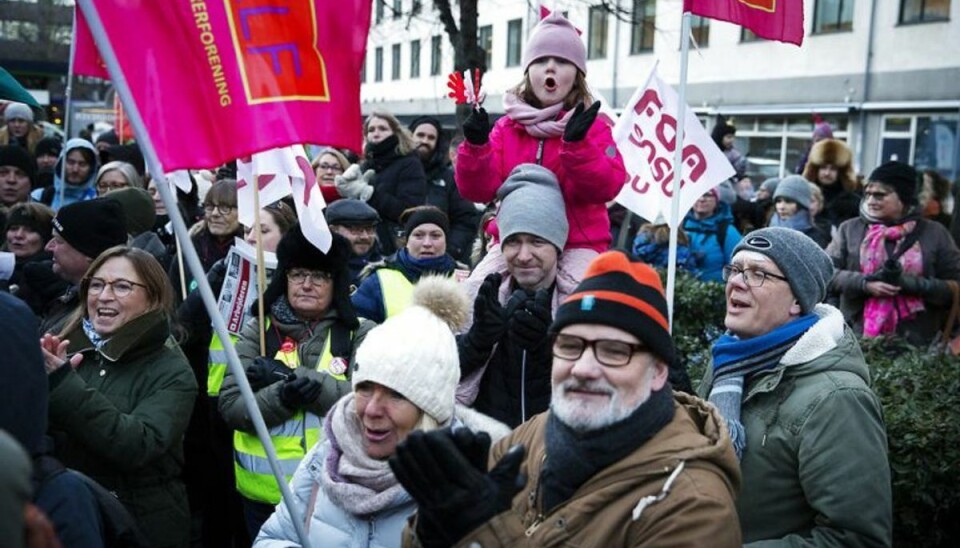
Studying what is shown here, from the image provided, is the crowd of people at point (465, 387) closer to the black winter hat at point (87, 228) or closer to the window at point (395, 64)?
the black winter hat at point (87, 228)

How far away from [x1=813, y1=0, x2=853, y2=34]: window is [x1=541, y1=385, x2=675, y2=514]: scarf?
77.8 feet

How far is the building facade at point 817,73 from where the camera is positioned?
2128 cm

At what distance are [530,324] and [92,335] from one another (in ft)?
6.30

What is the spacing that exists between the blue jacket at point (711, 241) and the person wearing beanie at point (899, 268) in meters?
1.24

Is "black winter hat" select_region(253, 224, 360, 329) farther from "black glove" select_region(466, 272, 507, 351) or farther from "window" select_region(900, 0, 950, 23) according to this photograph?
"window" select_region(900, 0, 950, 23)

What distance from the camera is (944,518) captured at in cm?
446

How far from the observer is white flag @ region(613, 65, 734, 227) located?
5469mm

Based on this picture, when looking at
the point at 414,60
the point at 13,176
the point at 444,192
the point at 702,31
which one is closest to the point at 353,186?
the point at 444,192

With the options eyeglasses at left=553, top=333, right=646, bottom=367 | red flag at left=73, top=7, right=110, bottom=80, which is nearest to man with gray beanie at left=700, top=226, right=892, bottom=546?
eyeglasses at left=553, top=333, right=646, bottom=367

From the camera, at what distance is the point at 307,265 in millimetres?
4371

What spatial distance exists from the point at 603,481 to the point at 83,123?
98.1ft

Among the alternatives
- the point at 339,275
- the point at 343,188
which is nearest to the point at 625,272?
the point at 339,275

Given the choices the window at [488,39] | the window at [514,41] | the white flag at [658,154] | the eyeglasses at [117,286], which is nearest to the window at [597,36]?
the window at [514,41]

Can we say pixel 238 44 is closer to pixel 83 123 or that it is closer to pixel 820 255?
pixel 820 255
